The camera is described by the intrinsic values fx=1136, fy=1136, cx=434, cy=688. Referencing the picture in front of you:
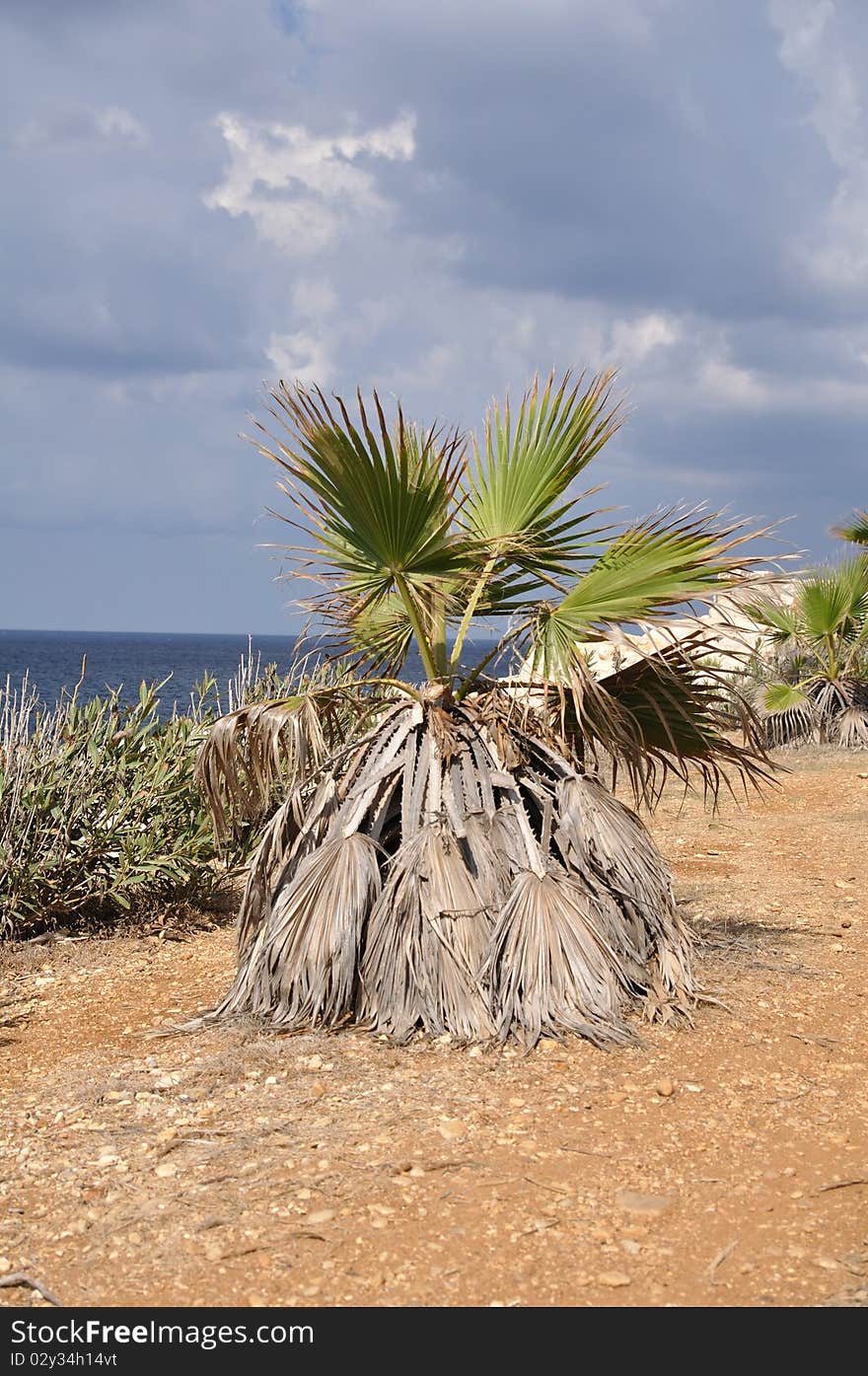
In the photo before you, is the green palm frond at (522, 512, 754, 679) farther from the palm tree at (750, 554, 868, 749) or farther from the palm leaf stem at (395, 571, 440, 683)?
the palm tree at (750, 554, 868, 749)

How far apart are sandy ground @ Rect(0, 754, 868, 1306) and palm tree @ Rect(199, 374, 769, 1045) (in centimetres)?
30

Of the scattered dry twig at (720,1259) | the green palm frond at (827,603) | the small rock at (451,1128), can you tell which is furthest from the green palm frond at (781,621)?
the scattered dry twig at (720,1259)

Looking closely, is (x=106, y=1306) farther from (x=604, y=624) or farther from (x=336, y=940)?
(x=604, y=624)

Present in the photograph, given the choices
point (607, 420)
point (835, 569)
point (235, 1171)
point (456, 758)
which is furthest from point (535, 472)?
point (835, 569)

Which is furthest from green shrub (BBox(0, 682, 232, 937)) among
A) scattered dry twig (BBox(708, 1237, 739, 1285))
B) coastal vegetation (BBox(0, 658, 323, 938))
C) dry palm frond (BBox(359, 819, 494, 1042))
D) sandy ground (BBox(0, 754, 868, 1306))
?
scattered dry twig (BBox(708, 1237, 739, 1285))

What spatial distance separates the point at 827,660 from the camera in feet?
56.3

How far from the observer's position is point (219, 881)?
7.99 meters

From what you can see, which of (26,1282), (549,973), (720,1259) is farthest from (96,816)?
(720,1259)

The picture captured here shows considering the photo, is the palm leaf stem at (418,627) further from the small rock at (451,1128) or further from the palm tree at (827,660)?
the palm tree at (827,660)

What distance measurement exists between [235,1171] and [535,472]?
3.38 metres

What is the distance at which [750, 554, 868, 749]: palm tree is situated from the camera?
Result: 16312 mm

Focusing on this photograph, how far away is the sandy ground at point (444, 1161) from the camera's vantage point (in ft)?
10.0

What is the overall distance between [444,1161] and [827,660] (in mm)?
14861

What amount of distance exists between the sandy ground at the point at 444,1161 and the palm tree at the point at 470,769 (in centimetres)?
30
